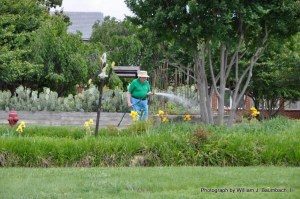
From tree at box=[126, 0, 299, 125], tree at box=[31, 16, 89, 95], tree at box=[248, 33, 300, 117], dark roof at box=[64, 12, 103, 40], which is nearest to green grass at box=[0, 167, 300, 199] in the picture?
tree at box=[126, 0, 299, 125]

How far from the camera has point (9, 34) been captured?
2261 centimetres

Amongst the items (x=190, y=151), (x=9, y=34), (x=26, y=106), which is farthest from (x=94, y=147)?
(x=9, y=34)

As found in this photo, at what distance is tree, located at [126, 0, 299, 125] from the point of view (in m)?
13.3

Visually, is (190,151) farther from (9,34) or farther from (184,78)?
(184,78)

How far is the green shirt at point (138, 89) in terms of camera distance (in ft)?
48.2

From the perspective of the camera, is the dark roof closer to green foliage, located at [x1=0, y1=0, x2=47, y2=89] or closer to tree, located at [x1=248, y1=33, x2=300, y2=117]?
green foliage, located at [x1=0, y1=0, x2=47, y2=89]

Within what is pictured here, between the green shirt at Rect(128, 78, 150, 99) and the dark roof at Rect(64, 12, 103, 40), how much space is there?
35270mm

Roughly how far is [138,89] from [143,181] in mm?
7517

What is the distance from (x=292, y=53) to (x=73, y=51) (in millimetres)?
8514

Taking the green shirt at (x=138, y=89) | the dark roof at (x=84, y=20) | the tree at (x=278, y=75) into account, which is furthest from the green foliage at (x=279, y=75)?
the dark roof at (x=84, y=20)

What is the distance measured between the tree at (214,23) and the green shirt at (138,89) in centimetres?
123

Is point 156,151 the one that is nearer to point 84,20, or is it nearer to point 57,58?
point 57,58

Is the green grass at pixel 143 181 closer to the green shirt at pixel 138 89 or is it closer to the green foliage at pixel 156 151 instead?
the green foliage at pixel 156 151

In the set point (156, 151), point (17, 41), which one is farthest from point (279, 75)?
point (156, 151)
